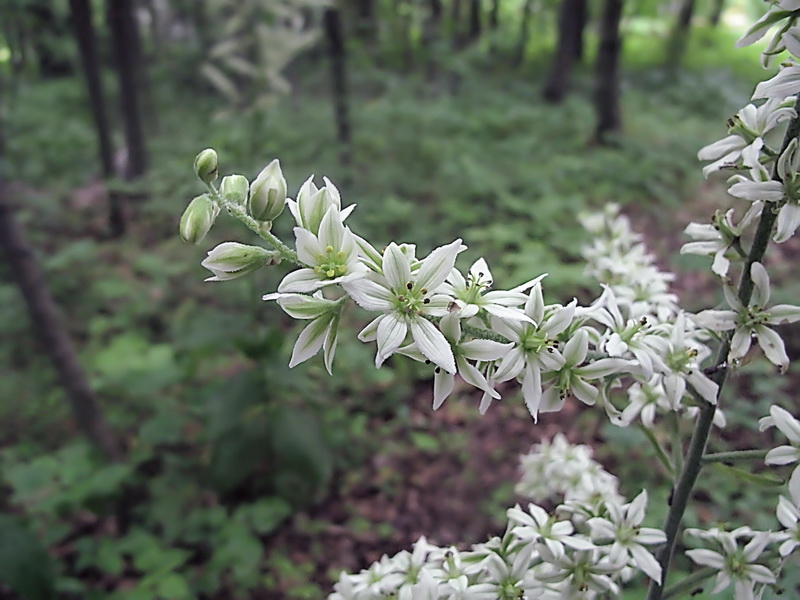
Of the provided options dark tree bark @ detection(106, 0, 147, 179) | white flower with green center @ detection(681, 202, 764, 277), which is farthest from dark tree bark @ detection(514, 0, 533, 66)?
white flower with green center @ detection(681, 202, 764, 277)

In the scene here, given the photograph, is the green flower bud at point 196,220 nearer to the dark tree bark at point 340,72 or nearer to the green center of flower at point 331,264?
the green center of flower at point 331,264

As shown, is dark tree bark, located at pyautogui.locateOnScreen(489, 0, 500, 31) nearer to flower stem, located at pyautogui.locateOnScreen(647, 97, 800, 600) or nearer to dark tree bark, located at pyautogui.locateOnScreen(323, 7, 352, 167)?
dark tree bark, located at pyautogui.locateOnScreen(323, 7, 352, 167)

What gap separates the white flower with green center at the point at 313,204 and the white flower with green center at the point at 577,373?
488 mm

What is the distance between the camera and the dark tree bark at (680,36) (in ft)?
42.9

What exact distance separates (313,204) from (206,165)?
24 centimetres

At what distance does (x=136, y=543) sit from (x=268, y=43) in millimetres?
2989

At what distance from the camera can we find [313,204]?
1177 millimetres

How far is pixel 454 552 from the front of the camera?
1453 millimetres

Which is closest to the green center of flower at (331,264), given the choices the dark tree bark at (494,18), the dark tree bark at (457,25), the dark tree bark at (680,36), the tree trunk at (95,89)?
the tree trunk at (95,89)

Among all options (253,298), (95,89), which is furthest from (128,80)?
(253,298)

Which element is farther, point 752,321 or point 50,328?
point 50,328

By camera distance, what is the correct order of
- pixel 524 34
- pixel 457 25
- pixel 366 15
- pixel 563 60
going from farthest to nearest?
pixel 524 34
pixel 366 15
pixel 457 25
pixel 563 60

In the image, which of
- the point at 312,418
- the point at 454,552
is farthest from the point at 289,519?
the point at 454,552

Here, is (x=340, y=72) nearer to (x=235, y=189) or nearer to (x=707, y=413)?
(x=235, y=189)
